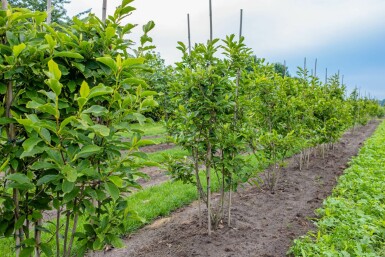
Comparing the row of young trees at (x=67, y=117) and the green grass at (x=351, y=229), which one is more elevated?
the row of young trees at (x=67, y=117)

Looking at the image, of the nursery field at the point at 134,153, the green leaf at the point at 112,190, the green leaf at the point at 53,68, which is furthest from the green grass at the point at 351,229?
the green leaf at the point at 53,68

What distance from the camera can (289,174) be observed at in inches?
347

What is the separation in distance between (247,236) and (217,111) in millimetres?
1779

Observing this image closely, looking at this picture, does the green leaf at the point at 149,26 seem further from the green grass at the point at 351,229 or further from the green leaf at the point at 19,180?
the green grass at the point at 351,229

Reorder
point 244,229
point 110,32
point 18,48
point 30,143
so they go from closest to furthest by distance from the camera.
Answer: point 30,143
point 18,48
point 110,32
point 244,229

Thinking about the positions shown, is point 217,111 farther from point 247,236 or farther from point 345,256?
point 345,256

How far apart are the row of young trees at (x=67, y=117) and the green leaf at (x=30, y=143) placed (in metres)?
0.03

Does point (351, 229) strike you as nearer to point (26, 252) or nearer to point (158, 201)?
point (158, 201)

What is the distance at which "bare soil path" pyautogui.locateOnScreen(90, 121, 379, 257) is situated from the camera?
4.04m

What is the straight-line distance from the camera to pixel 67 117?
1.83m

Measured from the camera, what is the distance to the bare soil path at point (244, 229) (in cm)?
404

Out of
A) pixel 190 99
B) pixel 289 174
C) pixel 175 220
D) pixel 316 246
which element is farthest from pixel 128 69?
pixel 289 174

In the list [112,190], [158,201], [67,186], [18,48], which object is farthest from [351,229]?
[18,48]

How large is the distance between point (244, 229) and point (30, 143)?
12.4 ft
